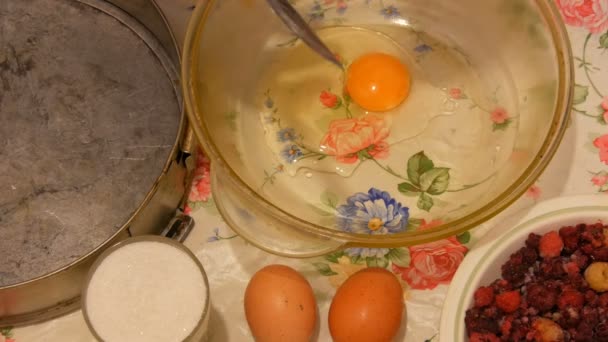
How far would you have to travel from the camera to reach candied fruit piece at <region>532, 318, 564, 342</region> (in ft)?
2.36

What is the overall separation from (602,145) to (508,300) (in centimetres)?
28

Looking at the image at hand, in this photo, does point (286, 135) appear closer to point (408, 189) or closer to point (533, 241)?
point (408, 189)

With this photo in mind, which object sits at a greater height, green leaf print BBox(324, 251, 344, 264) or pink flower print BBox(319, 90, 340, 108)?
pink flower print BBox(319, 90, 340, 108)

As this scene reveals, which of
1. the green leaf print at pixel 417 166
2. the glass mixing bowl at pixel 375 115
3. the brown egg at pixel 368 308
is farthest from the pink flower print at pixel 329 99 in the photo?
the brown egg at pixel 368 308

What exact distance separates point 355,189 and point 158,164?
0.85ft

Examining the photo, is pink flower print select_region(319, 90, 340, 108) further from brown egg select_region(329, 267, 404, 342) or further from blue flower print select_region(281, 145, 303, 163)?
brown egg select_region(329, 267, 404, 342)

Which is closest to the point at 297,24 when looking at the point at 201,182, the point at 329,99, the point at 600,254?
the point at 329,99

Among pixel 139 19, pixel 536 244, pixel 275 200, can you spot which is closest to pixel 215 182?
pixel 275 200

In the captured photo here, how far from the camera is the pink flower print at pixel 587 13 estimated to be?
3.06ft

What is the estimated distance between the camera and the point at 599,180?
864 millimetres

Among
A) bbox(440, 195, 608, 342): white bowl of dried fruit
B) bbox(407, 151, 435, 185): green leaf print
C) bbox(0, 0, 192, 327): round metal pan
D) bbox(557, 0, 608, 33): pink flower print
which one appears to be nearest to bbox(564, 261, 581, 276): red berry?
bbox(440, 195, 608, 342): white bowl of dried fruit

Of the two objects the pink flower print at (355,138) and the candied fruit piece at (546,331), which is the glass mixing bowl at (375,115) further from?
the candied fruit piece at (546,331)

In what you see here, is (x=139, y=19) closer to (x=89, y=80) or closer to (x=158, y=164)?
(x=89, y=80)

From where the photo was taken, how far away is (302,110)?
0.92 meters
